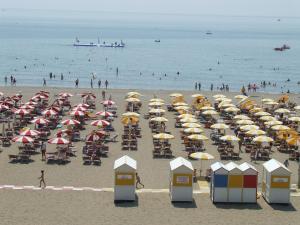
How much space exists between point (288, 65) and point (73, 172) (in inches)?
3466

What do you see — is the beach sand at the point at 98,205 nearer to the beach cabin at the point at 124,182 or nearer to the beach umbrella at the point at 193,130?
the beach cabin at the point at 124,182

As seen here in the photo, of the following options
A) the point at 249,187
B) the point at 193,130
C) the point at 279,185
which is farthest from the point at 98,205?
the point at 193,130

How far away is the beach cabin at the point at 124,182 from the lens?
20188 mm

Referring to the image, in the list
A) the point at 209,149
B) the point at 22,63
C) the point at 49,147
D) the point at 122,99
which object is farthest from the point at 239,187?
the point at 22,63

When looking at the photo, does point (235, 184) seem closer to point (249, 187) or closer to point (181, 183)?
point (249, 187)

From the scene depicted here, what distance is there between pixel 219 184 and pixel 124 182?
318cm

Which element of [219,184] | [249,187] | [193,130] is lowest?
[249,187]

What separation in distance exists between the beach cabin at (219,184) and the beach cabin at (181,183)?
765mm

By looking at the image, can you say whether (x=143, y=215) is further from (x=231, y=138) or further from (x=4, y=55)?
(x=4, y=55)

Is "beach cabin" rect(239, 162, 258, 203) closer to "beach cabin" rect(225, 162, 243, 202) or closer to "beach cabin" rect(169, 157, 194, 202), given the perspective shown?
"beach cabin" rect(225, 162, 243, 202)

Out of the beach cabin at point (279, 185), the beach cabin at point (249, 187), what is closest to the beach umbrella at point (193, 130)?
the beach cabin at point (249, 187)

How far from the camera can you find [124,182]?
20281 millimetres

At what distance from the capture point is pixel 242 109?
39.6m

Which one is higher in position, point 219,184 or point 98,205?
point 219,184
